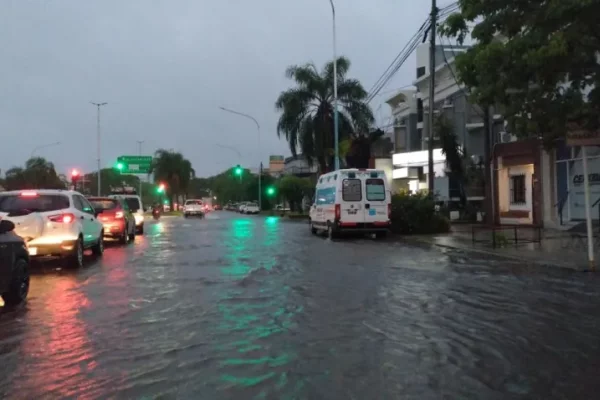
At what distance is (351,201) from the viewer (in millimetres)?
23031

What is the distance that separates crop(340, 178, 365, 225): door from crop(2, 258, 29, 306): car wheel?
14429mm

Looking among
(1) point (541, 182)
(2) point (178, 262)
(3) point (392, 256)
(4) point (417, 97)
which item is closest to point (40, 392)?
(2) point (178, 262)

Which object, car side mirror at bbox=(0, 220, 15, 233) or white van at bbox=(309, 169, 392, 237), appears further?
white van at bbox=(309, 169, 392, 237)

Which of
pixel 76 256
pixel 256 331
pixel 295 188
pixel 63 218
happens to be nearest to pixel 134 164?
pixel 295 188

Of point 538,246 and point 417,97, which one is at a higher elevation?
point 417,97

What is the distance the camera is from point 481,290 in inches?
414

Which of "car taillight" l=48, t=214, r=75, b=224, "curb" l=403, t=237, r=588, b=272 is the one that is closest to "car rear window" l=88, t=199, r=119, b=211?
"car taillight" l=48, t=214, r=75, b=224

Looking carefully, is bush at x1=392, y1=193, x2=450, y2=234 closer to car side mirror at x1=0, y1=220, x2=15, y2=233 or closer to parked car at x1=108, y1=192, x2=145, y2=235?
parked car at x1=108, y1=192, x2=145, y2=235

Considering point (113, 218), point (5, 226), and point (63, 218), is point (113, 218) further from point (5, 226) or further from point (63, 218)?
point (5, 226)

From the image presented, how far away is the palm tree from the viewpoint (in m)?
43.1

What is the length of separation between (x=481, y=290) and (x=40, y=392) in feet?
24.0

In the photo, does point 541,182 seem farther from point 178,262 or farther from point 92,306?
point 92,306

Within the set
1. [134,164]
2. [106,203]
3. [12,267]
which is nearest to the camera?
[12,267]

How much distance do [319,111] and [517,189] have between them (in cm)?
1821
